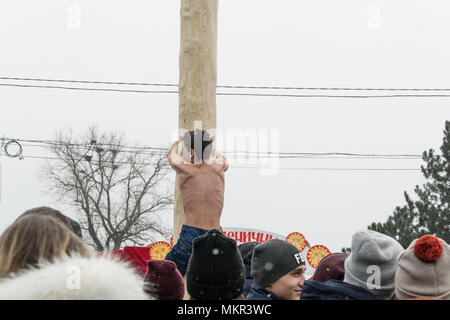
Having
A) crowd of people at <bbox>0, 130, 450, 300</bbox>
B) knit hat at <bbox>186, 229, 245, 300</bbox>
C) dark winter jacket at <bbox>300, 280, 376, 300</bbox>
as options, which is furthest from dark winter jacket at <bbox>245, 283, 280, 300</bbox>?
knit hat at <bbox>186, 229, 245, 300</bbox>

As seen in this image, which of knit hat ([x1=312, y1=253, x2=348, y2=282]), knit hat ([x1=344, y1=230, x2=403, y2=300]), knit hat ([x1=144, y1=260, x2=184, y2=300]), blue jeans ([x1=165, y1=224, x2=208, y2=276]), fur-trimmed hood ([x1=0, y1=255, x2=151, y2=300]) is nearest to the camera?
fur-trimmed hood ([x1=0, y1=255, x2=151, y2=300])

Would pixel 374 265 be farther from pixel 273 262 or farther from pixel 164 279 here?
pixel 164 279

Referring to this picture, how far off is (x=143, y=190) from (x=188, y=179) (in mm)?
24206

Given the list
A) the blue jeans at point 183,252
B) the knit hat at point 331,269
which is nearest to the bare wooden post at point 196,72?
the blue jeans at point 183,252

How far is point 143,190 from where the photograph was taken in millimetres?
27172

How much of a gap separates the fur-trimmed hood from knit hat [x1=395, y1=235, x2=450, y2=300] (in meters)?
1.33

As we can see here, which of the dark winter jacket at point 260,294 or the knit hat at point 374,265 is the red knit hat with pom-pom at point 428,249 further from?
the dark winter jacket at point 260,294

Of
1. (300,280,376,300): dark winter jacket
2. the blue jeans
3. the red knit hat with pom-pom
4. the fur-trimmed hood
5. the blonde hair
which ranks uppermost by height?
the blonde hair

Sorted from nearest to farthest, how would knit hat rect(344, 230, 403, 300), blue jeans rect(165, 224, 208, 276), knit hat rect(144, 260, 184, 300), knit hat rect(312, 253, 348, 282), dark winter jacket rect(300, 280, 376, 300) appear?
dark winter jacket rect(300, 280, 376, 300), knit hat rect(344, 230, 403, 300), knit hat rect(144, 260, 184, 300), blue jeans rect(165, 224, 208, 276), knit hat rect(312, 253, 348, 282)

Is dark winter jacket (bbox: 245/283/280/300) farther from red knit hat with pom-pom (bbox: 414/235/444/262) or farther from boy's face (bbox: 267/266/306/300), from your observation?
red knit hat with pom-pom (bbox: 414/235/444/262)

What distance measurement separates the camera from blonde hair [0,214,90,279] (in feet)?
5.75

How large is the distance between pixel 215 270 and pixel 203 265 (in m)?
0.06

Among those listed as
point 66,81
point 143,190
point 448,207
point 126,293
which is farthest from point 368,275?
point 143,190

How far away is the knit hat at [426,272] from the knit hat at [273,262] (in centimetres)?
55
